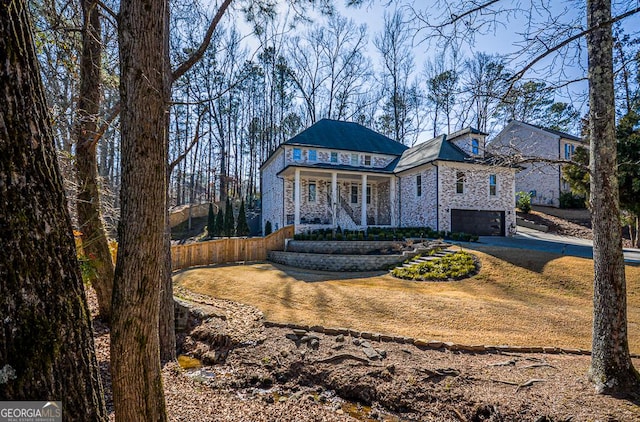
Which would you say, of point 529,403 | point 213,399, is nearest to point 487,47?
point 529,403

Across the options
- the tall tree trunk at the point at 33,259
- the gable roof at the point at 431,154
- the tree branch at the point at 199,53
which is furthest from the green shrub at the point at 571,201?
the tall tree trunk at the point at 33,259

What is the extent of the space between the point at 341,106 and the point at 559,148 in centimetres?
1844

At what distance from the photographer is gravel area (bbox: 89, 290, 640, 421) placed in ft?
12.7

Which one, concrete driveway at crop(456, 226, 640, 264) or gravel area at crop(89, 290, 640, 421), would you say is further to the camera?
concrete driveway at crop(456, 226, 640, 264)

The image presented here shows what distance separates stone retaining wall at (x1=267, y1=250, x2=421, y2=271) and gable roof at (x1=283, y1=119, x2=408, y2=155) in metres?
7.77

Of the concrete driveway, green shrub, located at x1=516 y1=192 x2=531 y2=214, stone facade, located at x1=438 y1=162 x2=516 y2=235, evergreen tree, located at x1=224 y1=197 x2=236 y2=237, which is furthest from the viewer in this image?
green shrub, located at x1=516 y1=192 x2=531 y2=214

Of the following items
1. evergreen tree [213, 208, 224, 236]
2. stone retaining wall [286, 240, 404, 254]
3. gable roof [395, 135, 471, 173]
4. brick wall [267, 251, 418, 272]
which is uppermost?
gable roof [395, 135, 471, 173]

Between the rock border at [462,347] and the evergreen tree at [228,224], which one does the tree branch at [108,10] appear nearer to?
the rock border at [462,347]

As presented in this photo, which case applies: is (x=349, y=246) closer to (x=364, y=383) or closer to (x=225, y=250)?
(x=225, y=250)

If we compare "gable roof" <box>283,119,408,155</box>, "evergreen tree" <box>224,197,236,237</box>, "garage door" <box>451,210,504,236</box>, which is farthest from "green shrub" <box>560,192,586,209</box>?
"evergreen tree" <box>224,197,236,237</box>

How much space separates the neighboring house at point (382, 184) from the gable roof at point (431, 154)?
0.06m

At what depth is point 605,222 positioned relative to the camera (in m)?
4.23

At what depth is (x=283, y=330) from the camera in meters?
6.50

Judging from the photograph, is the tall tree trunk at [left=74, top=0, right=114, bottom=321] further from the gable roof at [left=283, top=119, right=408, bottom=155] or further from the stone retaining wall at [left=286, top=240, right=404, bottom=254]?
the gable roof at [left=283, top=119, right=408, bottom=155]
